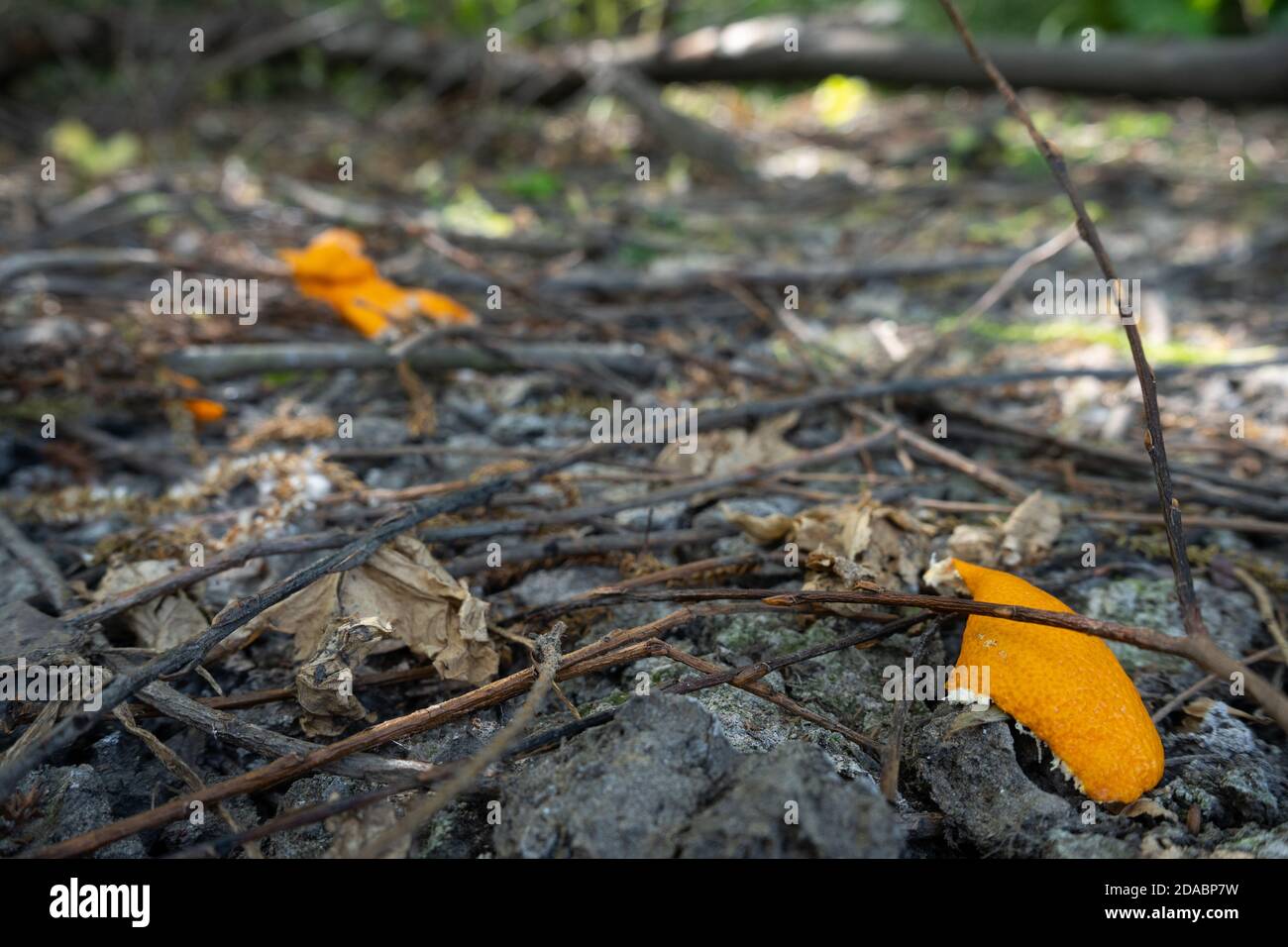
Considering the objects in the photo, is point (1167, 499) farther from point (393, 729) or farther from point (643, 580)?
point (393, 729)

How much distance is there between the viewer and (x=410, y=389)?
330 centimetres

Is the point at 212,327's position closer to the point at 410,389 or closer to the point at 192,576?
the point at 410,389

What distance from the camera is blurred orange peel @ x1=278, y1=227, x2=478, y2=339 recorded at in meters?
3.54

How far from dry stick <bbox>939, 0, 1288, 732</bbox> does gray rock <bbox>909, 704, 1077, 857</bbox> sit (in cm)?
37

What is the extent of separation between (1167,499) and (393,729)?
1568 millimetres

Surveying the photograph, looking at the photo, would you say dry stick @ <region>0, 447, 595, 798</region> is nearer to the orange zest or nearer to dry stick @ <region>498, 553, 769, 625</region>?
dry stick @ <region>498, 553, 769, 625</region>

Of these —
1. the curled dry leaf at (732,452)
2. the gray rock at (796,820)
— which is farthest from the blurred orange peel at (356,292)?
the gray rock at (796,820)

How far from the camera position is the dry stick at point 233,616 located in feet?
4.73

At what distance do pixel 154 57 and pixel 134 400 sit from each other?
6.49 metres
